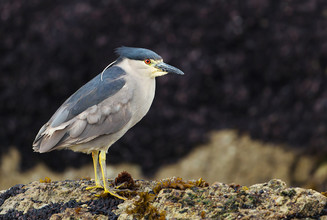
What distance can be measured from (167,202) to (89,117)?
4.41 ft

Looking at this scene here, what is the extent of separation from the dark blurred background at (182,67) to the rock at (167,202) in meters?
4.15

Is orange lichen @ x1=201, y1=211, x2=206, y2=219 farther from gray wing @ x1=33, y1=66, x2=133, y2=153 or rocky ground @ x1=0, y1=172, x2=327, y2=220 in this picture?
gray wing @ x1=33, y1=66, x2=133, y2=153

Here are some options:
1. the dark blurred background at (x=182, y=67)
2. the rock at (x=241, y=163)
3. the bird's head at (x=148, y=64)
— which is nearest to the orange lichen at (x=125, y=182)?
the bird's head at (x=148, y=64)

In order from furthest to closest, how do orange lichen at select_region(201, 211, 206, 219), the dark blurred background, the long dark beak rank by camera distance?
the dark blurred background
the long dark beak
orange lichen at select_region(201, 211, 206, 219)

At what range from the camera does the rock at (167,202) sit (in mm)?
4980

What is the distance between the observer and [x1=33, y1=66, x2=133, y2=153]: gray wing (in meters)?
5.90

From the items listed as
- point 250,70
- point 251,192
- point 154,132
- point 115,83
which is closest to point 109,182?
point 115,83

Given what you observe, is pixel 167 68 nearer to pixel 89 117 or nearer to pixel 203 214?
pixel 89 117

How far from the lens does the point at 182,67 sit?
10086 millimetres

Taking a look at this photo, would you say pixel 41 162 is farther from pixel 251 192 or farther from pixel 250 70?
pixel 251 192

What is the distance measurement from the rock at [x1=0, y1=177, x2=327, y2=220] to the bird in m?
0.34

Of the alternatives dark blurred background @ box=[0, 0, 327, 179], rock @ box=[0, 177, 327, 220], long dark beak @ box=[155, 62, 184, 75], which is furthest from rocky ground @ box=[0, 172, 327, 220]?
dark blurred background @ box=[0, 0, 327, 179]

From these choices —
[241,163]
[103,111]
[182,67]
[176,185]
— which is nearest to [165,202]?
[176,185]

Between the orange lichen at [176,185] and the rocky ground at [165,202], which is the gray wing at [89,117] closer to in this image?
the rocky ground at [165,202]
